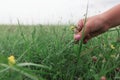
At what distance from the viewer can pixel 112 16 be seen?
228 cm

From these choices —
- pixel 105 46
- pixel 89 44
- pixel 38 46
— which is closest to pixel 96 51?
pixel 105 46

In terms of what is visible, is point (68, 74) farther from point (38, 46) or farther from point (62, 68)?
point (38, 46)

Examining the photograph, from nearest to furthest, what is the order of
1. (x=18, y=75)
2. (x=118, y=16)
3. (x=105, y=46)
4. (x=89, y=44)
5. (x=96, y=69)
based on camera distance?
(x=18, y=75) → (x=96, y=69) → (x=118, y=16) → (x=105, y=46) → (x=89, y=44)

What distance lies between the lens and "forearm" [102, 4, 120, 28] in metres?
2.25

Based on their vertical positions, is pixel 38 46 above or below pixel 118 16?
below

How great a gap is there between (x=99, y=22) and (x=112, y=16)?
0.11 m

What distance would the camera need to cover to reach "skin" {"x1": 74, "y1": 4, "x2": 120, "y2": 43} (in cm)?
220

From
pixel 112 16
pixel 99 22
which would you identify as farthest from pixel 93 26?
pixel 112 16

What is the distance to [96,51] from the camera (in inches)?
102

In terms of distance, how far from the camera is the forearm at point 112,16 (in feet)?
7.37

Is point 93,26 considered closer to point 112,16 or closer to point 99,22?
point 99,22

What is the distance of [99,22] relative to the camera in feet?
7.36

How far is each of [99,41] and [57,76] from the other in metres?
1.03

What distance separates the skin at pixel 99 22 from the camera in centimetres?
220
